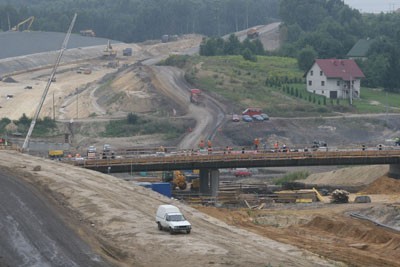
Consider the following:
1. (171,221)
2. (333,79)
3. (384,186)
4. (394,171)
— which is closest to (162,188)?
(384,186)

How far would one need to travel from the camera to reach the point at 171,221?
166 ft

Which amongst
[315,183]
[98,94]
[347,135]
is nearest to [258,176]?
[315,183]

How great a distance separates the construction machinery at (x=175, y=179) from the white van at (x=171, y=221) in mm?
31510

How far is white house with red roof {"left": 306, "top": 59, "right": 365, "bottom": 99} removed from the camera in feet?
477

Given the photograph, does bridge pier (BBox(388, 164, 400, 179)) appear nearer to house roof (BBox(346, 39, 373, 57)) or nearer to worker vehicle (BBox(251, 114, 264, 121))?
worker vehicle (BBox(251, 114, 264, 121))

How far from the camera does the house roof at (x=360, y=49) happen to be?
173087 mm

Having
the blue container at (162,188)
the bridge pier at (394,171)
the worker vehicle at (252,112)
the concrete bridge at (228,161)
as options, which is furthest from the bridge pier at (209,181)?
the worker vehicle at (252,112)

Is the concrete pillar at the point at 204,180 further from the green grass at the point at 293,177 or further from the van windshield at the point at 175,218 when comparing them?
the van windshield at the point at 175,218

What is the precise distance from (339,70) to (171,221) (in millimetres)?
99482

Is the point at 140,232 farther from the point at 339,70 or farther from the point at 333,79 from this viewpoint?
the point at 339,70

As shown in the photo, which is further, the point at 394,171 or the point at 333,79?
the point at 333,79

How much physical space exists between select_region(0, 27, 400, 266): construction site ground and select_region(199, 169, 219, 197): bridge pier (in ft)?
26.6

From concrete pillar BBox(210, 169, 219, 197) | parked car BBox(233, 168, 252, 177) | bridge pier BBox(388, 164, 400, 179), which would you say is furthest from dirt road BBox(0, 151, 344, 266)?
parked car BBox(233, 168, 252, 177)

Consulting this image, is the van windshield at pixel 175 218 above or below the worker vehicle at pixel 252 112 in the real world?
below
